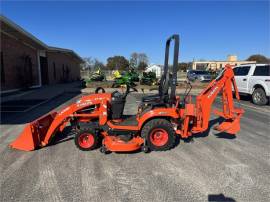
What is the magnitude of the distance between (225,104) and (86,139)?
3.34 m

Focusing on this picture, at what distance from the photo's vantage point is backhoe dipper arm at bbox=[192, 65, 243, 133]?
18.3 ft

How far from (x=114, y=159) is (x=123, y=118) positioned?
1.27m

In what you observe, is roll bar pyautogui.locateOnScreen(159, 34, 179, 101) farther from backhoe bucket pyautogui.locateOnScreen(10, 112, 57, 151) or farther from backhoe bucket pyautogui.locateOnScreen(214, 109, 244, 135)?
backhoe bucket pyautogui.locateOnScreen(10, 112, 57, 151)

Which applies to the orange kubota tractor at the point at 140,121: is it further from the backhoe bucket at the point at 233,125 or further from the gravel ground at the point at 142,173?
the gravel ground at the point at 142,173

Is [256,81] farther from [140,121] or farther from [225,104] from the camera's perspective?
[140,121]

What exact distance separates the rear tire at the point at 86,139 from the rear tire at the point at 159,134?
1040 millimetres

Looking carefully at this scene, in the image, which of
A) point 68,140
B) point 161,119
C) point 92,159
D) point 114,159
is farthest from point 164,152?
point 68,140

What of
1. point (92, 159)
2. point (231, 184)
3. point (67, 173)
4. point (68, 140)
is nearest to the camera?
point (231, 184)

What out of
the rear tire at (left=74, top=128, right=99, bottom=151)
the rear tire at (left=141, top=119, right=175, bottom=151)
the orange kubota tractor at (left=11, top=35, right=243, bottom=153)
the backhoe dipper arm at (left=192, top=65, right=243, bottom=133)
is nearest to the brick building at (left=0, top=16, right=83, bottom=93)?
the orange kubota tractor at (left=11, top=35, right=243, bottom=153)

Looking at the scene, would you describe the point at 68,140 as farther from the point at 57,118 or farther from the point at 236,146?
the point at 236,146

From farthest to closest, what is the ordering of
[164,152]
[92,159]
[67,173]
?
[164,152]
[92,159]
[67,173]

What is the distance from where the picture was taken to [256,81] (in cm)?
1174

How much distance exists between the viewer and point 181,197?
3496mm

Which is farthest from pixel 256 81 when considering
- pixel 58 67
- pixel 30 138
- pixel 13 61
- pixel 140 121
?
pixel 58 67
